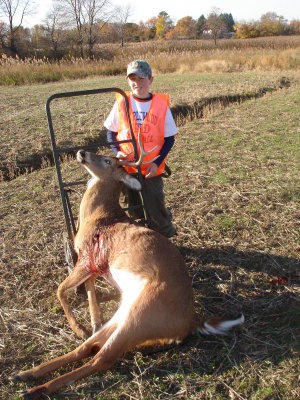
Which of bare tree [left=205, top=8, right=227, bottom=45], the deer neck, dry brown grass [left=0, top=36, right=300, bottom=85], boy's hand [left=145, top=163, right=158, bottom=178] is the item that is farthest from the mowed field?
bare tree [left=205, top=8, right=227, bottom=45]

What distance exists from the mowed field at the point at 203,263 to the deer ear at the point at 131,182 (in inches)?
43.2

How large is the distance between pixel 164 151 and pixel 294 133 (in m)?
5.47

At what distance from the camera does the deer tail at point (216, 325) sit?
126 inches

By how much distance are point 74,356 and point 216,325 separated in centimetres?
114

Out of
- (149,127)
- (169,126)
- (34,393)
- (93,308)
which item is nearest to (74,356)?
(34,393)

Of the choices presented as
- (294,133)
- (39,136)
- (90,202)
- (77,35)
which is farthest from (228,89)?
(77,35)

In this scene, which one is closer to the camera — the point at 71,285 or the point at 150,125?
the point at 71,285

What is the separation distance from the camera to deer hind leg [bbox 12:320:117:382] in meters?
2.99

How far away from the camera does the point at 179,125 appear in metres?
10.4

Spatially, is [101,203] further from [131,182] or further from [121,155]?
[121,155]

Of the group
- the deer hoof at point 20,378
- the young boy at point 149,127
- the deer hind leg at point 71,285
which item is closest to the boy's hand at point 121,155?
the young boy at point 149,127

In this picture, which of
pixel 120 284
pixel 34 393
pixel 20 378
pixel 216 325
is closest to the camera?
pixel 34 393

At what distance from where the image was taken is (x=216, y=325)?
10.6ft

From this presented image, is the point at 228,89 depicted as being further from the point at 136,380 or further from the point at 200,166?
the point at 136,380
